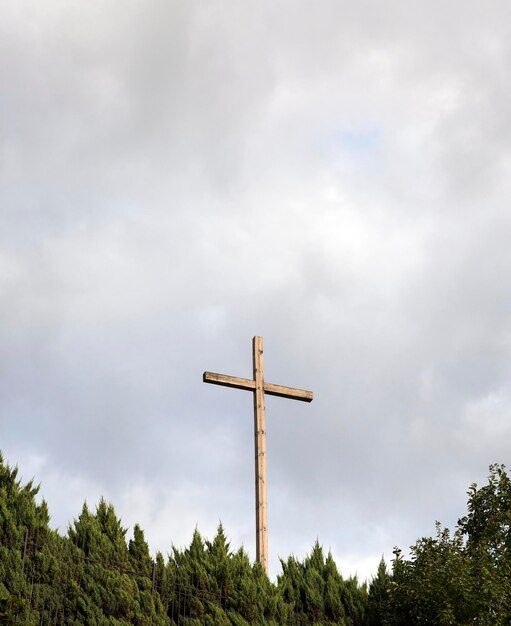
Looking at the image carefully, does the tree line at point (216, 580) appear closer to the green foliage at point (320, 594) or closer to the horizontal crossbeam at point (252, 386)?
the green foliage at point (320, 594)

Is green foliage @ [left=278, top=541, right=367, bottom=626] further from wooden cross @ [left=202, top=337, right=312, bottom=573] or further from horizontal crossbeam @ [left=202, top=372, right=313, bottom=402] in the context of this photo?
horizontal crossbeam @ [left=202, top=372, right=313, bottom=402]

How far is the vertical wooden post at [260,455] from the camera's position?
2094 cm

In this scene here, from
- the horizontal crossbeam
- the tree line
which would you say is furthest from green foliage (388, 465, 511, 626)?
the horizontal crossbeam

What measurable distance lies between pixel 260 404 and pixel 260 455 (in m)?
1.12

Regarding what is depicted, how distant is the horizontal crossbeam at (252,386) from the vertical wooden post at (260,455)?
19 centimetres

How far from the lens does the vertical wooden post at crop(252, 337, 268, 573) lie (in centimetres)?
2094

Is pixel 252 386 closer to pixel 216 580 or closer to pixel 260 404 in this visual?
pixel 260 404

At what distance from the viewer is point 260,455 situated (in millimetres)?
21516

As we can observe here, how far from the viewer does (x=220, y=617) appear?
770 inches

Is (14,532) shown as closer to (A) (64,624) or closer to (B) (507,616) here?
(A) (64,624)

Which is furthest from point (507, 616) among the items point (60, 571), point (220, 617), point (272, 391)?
point (60, 571)

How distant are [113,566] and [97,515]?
126 centimetres

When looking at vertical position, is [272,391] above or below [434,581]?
above

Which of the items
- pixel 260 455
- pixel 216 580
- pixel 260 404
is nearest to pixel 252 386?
pixel 260 404
